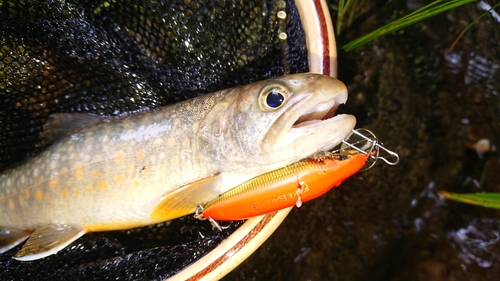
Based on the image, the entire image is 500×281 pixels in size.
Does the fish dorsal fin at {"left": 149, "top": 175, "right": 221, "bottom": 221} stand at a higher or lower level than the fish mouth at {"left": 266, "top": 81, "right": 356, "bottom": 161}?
lower

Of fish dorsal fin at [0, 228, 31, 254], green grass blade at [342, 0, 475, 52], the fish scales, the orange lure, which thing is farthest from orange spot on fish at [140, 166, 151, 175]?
green grass blade at [342, 0, 475, 52]

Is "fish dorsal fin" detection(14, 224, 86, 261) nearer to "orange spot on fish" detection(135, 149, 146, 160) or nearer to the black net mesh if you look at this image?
the black net mesh

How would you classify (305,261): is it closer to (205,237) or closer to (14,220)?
(205,237)

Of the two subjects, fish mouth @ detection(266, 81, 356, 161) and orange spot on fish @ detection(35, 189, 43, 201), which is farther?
orange spot on fish @ detection(35, 189, 43, 201)

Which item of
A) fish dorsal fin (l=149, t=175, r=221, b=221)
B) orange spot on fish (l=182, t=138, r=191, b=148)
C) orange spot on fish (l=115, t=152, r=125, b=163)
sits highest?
orange spot on fish (l=115, t=152, r=125, b=163)

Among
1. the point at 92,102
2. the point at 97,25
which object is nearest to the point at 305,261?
the point at 92,102

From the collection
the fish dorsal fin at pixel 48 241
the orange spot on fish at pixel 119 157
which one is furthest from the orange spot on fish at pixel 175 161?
the fish dorsal fin at pixel 48 241

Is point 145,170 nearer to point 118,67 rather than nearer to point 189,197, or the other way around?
point 189,197

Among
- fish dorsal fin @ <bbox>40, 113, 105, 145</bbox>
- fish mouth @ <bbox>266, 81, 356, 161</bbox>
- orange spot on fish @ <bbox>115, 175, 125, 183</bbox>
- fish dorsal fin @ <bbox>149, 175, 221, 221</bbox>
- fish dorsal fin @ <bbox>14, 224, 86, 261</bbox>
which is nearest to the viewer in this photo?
fish mouth @ <bbox>266, 81, 356, 161</bbox>
